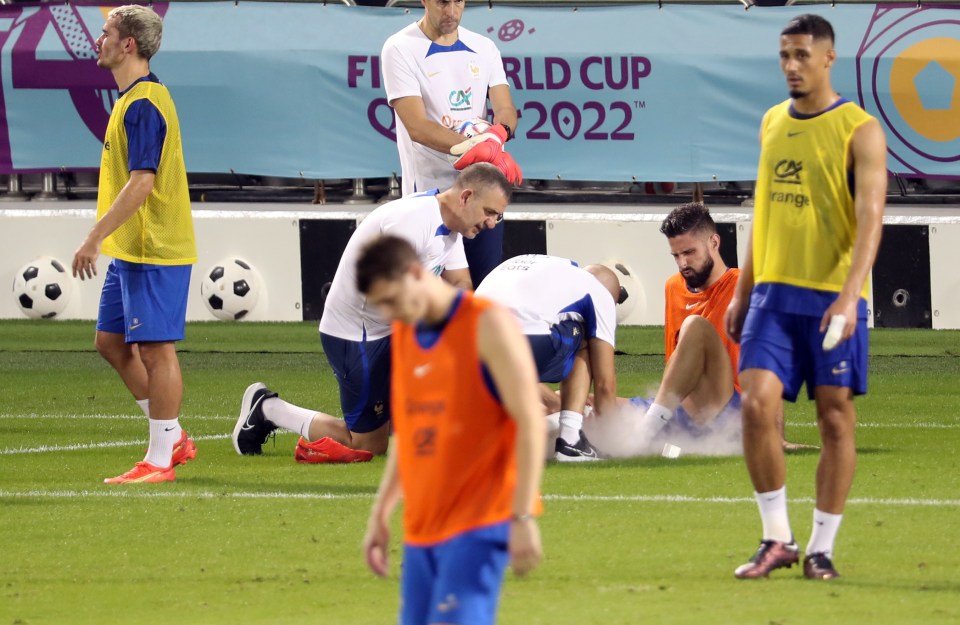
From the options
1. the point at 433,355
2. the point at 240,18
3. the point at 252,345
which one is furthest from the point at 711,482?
the point at 240,18

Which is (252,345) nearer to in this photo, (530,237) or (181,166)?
(530,237)

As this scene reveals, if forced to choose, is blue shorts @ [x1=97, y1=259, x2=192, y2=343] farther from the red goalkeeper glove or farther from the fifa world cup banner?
the fifa world cup banner

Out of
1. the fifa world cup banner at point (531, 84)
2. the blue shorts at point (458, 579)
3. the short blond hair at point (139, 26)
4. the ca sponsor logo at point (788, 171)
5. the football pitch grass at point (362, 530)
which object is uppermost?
the fifa world cup banner at point (531, 84)

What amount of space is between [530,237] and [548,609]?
10395 millimetres

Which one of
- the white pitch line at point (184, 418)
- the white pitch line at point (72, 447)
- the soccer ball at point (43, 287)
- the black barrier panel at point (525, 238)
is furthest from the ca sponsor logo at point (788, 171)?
the soccer ball at point (43, 287)

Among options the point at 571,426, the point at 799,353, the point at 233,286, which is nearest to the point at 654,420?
the point at 571,426

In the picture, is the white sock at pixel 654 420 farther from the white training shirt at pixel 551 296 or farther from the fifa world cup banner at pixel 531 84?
the fifa world cup banner at pixel 531 84

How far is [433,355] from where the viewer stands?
4.11 metres

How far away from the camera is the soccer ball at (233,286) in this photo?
16047mm

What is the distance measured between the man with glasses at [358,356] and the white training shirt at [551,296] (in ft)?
0.70

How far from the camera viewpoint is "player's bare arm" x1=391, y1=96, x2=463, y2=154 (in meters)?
9.30

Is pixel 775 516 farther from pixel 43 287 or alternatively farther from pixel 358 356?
pixel 43 287

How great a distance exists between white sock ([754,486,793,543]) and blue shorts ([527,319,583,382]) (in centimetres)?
272

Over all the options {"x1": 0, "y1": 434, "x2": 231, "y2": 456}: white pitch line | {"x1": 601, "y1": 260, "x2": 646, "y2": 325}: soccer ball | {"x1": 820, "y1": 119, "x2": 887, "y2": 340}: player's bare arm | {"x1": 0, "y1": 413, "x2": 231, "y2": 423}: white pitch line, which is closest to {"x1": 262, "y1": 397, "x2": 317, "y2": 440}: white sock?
{"x1": 0, "y1": 434, "x2": 231, "y2": 456}: white pitch line
